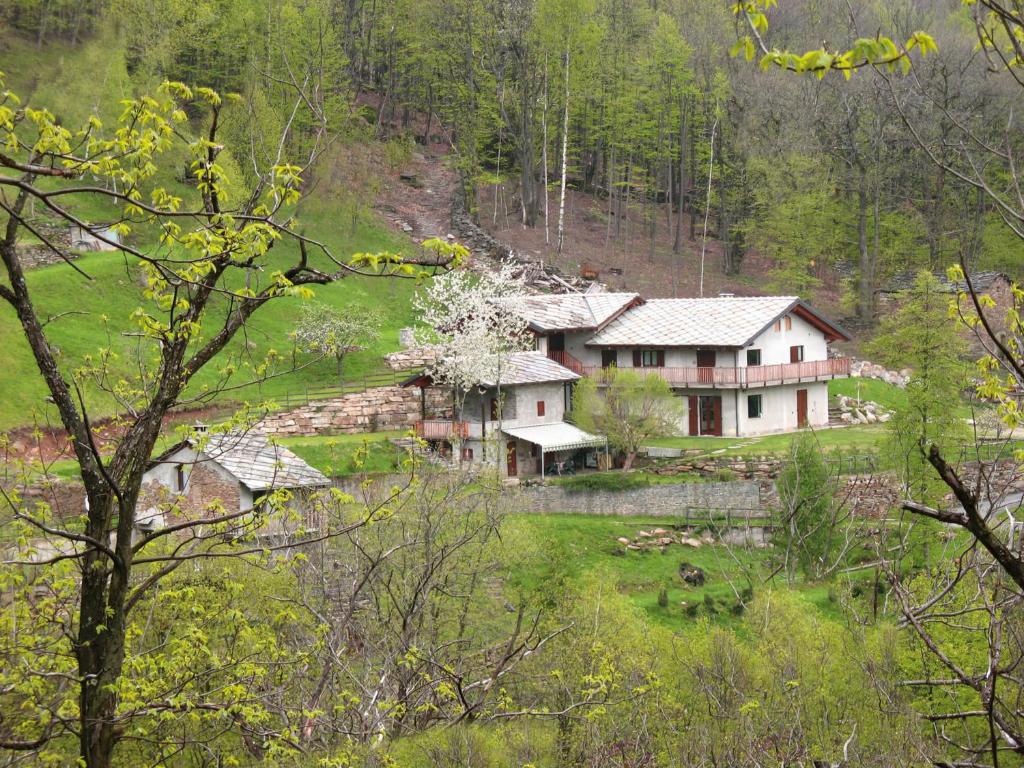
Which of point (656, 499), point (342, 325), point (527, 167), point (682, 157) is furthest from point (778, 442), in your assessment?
point (682, 157)

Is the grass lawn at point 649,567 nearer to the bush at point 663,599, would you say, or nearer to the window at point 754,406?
the bush at point 663,599

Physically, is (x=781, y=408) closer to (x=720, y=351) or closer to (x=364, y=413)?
(x=720, y=351)

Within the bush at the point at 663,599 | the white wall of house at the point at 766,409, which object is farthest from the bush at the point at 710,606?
the white wall of house at the point at 766,409

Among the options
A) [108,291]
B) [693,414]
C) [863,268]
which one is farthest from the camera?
[863,268]

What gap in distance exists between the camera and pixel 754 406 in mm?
45719

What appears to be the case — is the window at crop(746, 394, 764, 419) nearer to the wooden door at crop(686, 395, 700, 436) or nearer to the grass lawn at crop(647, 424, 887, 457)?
the grass lawn at crop(647, 424, 887, 457)

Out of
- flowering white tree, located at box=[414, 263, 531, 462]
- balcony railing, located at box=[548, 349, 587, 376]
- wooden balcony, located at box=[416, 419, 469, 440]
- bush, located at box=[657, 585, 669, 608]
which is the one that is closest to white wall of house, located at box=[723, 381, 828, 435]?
A: balcony railing, located at box=[548, 349, 587, 376]

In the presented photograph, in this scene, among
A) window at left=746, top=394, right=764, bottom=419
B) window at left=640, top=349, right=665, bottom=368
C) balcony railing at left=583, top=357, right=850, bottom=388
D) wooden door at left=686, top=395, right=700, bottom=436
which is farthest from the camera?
window at left=640, top=349, right=665, bottom=368

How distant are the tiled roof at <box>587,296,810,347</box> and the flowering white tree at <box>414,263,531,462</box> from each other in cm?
463

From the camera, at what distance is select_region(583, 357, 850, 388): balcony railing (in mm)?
44531

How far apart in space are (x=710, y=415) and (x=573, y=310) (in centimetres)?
831

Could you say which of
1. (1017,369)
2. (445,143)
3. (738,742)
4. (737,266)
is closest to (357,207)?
(445,143)

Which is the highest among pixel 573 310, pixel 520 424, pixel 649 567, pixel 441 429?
pixel 573 310

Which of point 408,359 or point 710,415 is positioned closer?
point 710,415
